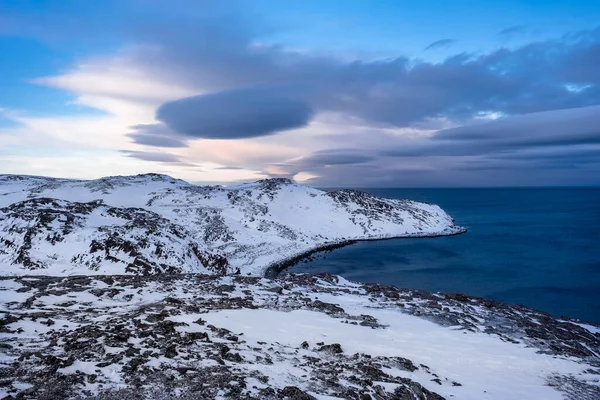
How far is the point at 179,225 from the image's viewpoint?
2514 inches

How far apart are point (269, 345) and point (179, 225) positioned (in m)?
52.1

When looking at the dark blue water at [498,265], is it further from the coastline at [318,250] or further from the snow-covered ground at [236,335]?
the snow-covered ground at [236,335]

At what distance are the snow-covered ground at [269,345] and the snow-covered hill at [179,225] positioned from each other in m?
12.3

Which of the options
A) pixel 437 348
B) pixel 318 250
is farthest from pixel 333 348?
pixel 318 250

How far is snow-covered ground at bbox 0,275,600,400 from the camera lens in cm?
1166

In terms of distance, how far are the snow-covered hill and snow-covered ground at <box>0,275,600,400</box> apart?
12.3 meters

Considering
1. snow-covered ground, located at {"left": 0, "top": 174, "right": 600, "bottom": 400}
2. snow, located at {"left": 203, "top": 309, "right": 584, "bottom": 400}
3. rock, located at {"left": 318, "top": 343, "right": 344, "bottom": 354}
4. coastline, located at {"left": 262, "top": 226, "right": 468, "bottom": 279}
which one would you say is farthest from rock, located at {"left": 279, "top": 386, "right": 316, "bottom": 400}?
coastline, located at {"left": 262, "top": 226, "right": 468, "bottom": 279}

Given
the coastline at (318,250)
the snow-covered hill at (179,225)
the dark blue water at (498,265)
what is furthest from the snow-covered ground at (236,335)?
the dark blue water at (498,265)

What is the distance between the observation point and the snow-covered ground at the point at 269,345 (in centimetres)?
1166

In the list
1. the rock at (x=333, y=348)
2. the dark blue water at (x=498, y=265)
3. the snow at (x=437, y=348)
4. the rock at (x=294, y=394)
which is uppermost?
the rock at (x=294, y=394)

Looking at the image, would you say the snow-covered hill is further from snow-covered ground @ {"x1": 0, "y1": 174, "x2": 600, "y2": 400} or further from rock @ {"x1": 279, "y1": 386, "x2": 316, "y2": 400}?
rock @ {"x1": 279, "y1": 386, "x2": 316, "y2": 400}

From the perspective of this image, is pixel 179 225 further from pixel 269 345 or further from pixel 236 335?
pixel 269 345

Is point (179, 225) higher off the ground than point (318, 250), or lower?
higher

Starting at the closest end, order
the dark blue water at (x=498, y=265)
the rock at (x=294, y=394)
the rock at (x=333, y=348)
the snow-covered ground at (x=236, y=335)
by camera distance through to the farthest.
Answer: the rock at (x=294, y=394), the snow-covered ground at (x=236, y=335), the rock at (x=333, y=348), the dark blue water at (x=498, y=265)
